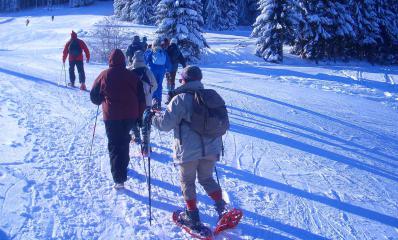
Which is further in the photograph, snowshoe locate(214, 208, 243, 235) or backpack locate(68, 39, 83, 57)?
backpack locate(68, 39, 83, 57)

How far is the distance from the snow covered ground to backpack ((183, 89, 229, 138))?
1.32 meters

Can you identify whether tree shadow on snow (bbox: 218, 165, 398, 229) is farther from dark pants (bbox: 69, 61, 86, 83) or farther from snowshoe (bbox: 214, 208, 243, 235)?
dark pants (bbox: 69, 61, 86, 83)

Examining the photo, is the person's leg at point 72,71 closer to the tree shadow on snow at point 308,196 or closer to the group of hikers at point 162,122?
the group of hikers at point 162,122

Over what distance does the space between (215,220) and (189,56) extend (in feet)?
65.9

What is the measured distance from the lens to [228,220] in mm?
4945

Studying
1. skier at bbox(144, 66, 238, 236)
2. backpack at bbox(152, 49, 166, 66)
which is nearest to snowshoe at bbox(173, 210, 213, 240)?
skier at bbox(144, 66, 238, 236)

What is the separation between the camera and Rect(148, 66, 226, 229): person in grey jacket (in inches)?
180

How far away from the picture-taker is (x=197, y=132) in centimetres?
463

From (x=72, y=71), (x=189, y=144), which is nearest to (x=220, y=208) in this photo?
(x=189, y=144)

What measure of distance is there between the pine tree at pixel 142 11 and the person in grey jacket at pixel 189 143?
134 ft

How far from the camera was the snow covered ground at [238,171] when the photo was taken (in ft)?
16.9

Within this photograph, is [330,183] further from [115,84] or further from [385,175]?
[115,84]

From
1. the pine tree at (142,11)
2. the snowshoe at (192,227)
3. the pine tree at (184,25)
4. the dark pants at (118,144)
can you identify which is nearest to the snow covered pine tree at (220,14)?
the pine tree at (142,11)

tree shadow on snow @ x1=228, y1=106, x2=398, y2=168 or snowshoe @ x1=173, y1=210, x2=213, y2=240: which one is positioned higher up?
snowshoe @ x1=173, y1=210, x2=213, y2=240
